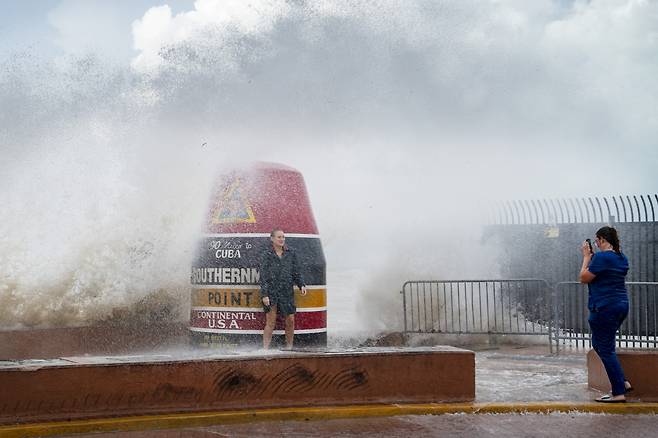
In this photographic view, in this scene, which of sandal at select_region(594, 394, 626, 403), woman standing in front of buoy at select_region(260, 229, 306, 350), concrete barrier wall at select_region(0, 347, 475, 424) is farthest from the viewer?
woman standing in front of buoy at select_region(260, 229, 306, 350)

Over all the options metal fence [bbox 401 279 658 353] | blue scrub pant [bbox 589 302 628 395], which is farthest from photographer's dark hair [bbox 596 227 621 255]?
metal fence [bbox 401 279 658 353]

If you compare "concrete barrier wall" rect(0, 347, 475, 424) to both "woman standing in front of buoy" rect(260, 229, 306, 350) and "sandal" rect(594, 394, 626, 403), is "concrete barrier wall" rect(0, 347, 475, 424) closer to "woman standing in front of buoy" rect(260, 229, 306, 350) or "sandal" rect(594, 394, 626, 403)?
"sandal" rect(594, 394, 626, 403)

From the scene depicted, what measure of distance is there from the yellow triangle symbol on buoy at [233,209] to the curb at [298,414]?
274cm

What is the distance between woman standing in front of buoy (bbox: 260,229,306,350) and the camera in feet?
29.3

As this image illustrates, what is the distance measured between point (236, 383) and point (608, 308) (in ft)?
11.2

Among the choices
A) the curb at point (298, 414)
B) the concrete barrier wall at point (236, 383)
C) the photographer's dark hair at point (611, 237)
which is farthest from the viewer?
the photographer's dark hair at point (611, 237)

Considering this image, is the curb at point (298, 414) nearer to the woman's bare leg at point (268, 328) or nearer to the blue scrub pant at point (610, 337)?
the blue scrub pant at point (610, 337)

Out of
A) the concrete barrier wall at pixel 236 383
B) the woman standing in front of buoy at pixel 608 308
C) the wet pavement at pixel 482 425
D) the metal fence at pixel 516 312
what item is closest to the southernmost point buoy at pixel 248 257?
the concrete barrier wall at pixel 236 383

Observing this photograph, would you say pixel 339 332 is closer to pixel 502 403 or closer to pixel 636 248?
pixel 636 248

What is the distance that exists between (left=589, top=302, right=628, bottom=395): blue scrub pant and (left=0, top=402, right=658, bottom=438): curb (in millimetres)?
232

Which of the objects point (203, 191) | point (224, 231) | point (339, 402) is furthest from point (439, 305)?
point (339, 402)

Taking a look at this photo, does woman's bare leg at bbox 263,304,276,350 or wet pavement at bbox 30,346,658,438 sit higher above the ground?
woman's bare leg at bbox 263,304,276,350

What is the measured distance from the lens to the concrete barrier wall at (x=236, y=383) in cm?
657

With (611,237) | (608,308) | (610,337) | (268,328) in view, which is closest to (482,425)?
(610,337)
